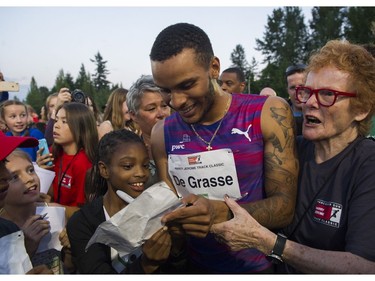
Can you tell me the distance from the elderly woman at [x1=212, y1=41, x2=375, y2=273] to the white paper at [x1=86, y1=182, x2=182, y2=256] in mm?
336

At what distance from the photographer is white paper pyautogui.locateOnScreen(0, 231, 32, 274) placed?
1.90 meters

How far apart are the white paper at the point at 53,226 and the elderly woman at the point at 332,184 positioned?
4.47 feet

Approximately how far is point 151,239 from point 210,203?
0.35 metres

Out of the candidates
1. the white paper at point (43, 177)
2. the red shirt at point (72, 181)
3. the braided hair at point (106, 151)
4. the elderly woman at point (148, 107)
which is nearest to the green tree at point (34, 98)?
the red shirt at point (72, 181)

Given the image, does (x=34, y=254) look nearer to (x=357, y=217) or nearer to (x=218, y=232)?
(x=218, y=232)

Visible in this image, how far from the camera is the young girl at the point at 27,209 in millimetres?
2578

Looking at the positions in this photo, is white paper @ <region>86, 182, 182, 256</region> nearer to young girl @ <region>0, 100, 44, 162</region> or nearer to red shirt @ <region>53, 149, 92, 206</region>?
red shirt @ <region>53, 149, 92, 206</region>

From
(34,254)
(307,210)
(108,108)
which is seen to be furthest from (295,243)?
(108,108)

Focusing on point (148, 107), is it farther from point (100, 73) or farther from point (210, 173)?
point (100, 73)

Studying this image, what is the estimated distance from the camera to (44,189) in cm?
338

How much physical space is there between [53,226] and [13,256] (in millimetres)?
891

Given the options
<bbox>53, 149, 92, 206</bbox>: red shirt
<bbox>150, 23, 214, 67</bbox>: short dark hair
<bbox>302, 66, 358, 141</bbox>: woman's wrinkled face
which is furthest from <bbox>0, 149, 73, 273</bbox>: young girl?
<bbox>302, 66, 358, 141</bbox>: woman's wrinkled face

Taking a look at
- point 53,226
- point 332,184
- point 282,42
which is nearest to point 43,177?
point 53,226

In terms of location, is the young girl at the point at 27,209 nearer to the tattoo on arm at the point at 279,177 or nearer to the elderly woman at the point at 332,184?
the elderly woman at the point at 332,184
